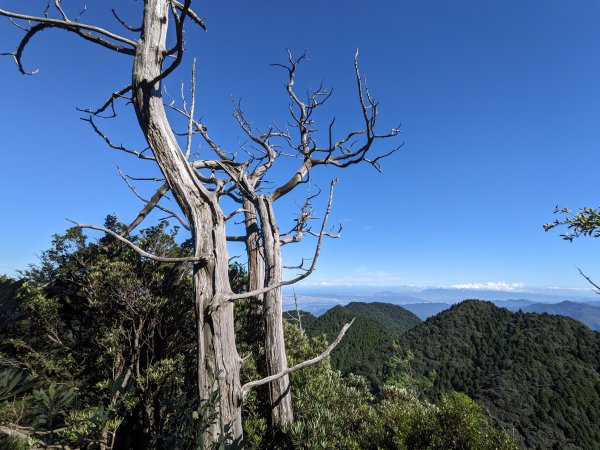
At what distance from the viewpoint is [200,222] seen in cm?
315

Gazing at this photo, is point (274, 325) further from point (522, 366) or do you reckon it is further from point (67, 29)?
point (522, 366)

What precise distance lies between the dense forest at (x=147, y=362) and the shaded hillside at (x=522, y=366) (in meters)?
49.3

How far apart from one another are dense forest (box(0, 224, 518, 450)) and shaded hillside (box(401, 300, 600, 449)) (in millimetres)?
49326

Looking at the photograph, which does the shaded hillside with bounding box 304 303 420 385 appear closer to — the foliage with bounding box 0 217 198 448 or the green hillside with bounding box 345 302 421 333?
→ the green hillside with bounding box 345 302 421 333

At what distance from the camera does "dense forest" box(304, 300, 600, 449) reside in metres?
53.9

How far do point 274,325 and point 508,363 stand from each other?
82.1 meters

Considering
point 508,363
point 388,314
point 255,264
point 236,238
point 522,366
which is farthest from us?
point 388,314

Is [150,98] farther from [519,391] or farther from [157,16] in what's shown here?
[519,391]

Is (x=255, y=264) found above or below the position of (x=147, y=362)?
above

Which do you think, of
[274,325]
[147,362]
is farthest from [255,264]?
[147,362]

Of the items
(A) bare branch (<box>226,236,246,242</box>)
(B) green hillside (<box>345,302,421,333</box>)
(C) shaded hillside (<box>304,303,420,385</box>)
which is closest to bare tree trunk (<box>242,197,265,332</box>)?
(A) bare branch (<box>226,236,246,242</box>)

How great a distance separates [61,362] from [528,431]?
214ft

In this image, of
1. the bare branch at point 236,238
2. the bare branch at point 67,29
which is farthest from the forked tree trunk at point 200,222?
the bare branch at point 236,238

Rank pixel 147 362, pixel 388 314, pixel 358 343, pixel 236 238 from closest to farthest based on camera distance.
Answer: pixel 147 362, pixel 236 238, pixel 358 343, pixel 388 314
